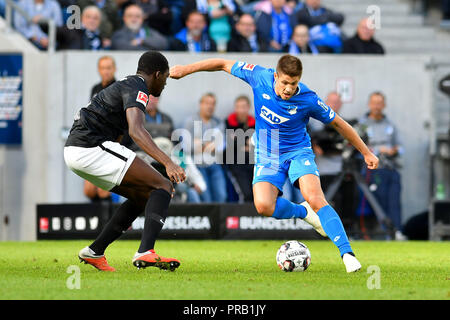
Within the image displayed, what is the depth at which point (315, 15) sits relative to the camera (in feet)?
58.2

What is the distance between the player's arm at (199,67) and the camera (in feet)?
29.5

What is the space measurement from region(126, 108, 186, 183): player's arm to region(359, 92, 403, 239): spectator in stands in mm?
7991

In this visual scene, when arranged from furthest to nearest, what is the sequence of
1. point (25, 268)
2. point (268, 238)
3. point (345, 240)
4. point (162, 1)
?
1. point (162, 1)
2. point (268, 238)
3. point (25, 268)
4. point (345, 240)

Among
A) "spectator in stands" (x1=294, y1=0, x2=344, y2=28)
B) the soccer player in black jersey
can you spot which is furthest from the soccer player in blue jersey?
"spectator in stands" (x1=294, y1=0, x2=344, y2=28)

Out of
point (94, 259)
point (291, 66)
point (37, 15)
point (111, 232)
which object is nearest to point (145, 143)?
point (111, 232)

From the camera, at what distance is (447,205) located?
14922 millimetres

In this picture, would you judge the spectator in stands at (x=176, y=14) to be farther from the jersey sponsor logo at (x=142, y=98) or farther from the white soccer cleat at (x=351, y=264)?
the white soccer cleat at (x=351, y=264)

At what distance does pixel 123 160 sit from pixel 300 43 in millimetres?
8851

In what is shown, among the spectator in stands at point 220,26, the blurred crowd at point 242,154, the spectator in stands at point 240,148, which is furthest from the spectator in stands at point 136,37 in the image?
the spectator in stands at point 240,148

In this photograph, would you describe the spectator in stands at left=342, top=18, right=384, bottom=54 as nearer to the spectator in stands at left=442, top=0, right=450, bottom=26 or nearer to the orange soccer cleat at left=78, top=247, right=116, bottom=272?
the spectator in stands at left=442, top=0, right=450, bottom=26

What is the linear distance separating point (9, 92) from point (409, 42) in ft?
26.4

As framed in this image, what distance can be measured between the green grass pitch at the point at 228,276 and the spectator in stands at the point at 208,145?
269cm
